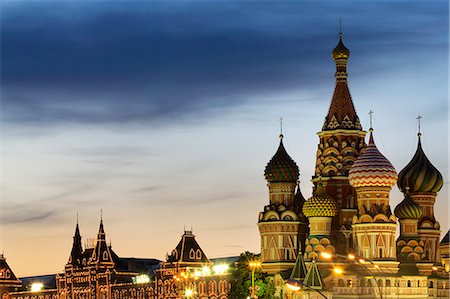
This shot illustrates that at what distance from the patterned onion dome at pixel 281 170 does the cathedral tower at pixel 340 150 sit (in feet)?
5.79

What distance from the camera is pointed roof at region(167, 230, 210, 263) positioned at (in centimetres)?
12362

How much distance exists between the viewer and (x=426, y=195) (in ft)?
296

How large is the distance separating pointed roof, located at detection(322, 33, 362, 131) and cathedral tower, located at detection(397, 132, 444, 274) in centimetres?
554

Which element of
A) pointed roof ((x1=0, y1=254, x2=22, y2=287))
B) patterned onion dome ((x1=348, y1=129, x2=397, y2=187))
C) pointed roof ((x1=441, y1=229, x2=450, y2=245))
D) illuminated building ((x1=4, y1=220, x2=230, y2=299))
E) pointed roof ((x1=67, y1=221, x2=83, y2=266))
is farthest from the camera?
pointed roof ((x1=0, y1=254, x2=22, y2=287))

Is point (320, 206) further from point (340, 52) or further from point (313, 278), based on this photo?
point (340, 52)

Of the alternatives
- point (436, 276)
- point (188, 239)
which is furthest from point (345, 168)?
point (188, 239)

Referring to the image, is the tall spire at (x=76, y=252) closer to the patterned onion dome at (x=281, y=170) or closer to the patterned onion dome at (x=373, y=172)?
the patterned onion dome at (x=281, y=170)

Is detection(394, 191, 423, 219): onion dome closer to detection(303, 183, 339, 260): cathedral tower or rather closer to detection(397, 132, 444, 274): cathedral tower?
detection(397, 132, 444, 274): cathedral tower

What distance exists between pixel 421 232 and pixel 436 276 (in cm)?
375

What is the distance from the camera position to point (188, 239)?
124562 millimetres

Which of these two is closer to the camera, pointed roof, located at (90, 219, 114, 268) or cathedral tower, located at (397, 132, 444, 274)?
cathedral tower, located at (397, 132, 444, 274)

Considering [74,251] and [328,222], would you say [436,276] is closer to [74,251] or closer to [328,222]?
[328,222]

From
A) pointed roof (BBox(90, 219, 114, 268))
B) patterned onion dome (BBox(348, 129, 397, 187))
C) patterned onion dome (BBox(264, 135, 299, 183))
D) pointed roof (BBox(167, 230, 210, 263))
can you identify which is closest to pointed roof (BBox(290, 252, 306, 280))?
patterned onion dome (BBox(348, 129, 397, 187))

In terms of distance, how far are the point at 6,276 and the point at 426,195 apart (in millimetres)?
83633
